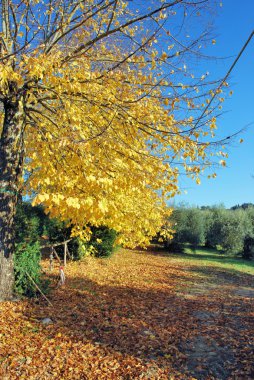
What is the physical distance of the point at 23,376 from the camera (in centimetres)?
471

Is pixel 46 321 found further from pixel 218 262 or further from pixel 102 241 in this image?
pixel 218 262

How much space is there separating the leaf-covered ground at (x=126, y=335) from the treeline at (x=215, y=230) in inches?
787

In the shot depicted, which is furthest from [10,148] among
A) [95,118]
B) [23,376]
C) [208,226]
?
[208,226]

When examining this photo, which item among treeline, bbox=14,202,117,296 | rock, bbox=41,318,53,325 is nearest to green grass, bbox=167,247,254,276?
treeline, bbox=14,202,117,296

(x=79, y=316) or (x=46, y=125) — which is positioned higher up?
(x=46, y=125)

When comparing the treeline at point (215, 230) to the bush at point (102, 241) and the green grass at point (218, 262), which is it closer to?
the green grass at point (218, 262)

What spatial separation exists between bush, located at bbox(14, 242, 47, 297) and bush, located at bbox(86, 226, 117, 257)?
8663 mm

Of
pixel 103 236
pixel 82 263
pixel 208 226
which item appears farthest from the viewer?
pixel 208 226

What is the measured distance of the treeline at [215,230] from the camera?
30891 millimetres

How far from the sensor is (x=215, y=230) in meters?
33.2

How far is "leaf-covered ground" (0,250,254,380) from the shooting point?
5.08 meters

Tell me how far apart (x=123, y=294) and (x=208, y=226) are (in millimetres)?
25144

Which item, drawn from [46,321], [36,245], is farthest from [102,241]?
[46,321]

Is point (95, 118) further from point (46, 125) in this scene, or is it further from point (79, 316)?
point (79, 316)
